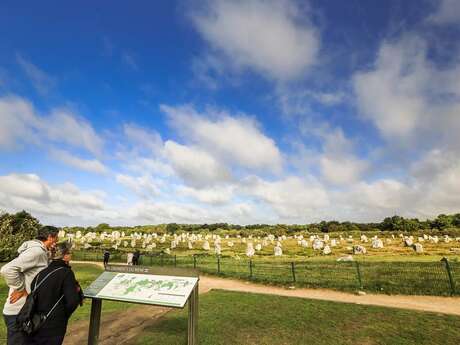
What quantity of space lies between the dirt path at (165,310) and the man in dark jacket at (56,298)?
355cm

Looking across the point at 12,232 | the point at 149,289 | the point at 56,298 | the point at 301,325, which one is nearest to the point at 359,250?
the point at 301,325

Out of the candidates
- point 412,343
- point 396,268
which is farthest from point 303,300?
Answer: point 396,268

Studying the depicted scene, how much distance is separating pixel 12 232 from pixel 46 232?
56.2 ft

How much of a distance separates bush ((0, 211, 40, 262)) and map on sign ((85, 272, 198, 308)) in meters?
10.5

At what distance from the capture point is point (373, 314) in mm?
9141

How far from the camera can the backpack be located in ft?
12.5

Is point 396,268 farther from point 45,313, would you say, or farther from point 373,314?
point 45,313

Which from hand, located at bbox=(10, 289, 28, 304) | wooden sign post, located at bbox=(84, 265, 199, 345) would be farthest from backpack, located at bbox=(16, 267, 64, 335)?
wooden sign post, located at bbox=(84, 265, 199, 345)

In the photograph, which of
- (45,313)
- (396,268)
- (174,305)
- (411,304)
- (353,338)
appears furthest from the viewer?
(396,268)

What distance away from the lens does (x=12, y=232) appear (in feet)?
57.1

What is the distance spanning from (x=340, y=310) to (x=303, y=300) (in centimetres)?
189

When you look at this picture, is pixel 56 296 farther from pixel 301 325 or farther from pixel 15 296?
pixel 301 325

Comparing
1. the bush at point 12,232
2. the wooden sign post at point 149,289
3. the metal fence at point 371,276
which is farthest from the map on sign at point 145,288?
the metal fence at point 371,276

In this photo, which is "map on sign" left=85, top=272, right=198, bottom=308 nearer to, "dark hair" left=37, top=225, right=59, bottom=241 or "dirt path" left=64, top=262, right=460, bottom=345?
"dark hair" left=37, top=225, right=59, bottom=241
